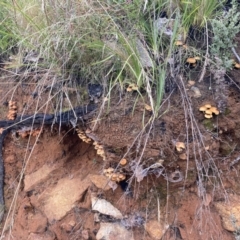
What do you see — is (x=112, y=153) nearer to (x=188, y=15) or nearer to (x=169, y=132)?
(x=169, y=132)

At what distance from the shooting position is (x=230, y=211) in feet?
6.41

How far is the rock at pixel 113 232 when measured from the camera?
6.76ft

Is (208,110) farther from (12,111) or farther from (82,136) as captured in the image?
(12,111)

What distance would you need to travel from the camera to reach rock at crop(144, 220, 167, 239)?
201 centimetres

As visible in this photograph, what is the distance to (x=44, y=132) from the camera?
2.38m

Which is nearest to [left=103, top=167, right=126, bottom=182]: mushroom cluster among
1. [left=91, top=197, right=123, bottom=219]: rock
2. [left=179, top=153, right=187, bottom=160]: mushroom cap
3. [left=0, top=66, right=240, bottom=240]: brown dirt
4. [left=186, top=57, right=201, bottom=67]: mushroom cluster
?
[left=0, top=66, right=240, bottom=240]: brown dirt

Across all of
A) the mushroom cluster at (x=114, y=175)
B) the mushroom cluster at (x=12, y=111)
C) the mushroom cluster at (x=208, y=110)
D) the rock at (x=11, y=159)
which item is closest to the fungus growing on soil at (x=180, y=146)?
the mushroom cluster at (x=208, y=110)

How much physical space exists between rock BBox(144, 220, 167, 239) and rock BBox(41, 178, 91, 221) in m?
0.39

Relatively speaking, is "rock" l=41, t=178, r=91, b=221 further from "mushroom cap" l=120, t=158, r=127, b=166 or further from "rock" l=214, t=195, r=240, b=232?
"rock" l=214, t=195, r=240, b=232

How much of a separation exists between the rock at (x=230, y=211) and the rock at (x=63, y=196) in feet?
2.23

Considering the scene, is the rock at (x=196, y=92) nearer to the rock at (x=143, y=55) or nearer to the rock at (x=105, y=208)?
the rock at (x=143, y=55)

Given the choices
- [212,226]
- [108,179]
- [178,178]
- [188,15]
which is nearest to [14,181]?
[108,179]

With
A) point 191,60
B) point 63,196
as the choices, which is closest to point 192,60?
point 191,60

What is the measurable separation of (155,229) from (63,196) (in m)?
0.54
